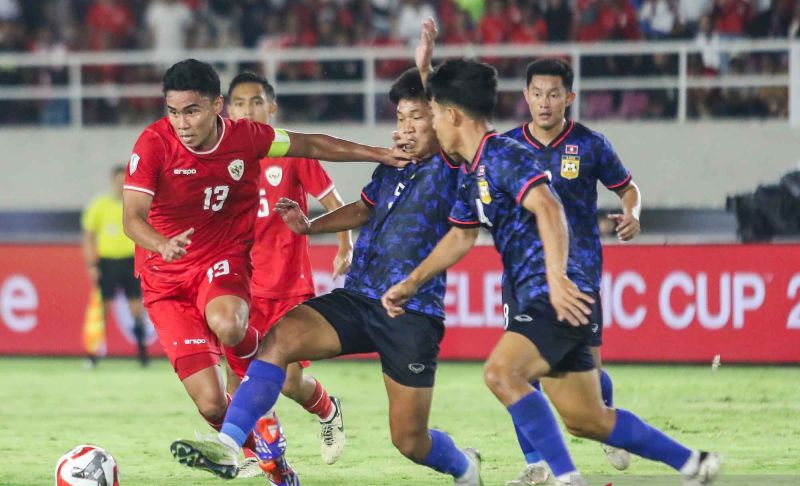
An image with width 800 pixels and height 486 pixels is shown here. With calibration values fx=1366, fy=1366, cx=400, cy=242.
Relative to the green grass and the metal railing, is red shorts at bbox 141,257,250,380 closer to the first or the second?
the green grass

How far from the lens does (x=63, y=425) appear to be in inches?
395

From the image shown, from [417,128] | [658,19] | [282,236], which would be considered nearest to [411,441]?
[417,128]

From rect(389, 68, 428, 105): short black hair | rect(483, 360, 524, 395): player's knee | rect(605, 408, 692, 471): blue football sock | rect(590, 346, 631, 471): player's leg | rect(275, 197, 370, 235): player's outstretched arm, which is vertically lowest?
rect(590, 346, 631, 471): player's leg

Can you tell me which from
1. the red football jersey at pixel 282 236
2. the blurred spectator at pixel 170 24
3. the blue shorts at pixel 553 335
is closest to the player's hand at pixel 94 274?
the blurred spectator at pixel 170 24

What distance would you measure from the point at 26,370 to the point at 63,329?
0.92m

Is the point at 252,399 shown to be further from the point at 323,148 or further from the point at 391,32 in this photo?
the point at 391,32

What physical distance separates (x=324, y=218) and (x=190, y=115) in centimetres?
88

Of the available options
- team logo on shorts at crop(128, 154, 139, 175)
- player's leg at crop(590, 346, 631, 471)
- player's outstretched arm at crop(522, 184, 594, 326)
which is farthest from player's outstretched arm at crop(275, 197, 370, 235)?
player's leg at crop(590, 346, 631, 471)

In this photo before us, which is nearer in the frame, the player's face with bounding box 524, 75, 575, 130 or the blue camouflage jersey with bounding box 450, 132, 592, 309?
the blue camouflage jersey with bounding box 450, 132, 592, 309

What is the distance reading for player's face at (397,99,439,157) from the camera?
22.2 feet

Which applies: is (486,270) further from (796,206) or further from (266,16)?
(266,16)

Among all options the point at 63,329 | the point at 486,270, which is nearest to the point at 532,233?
the point at 486,270

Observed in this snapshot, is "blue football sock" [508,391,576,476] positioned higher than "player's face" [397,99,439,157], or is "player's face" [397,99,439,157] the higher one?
"player's face" [397,99,439,157]

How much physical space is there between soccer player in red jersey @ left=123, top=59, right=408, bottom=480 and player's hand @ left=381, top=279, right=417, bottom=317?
0.80 metres
